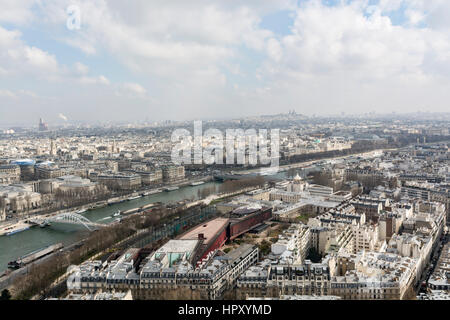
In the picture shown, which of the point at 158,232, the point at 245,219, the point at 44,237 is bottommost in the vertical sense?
the point at 44,237

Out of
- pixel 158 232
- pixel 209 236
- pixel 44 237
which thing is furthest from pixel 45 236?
pixel 209 236

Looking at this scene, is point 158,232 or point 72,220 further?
point 72,220

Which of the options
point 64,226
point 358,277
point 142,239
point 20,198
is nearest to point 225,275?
point 358,277

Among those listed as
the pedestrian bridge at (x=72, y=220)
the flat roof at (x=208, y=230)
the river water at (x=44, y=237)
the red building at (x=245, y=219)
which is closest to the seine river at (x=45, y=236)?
the river water at (x=44, y=237)

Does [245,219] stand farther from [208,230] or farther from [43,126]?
[43,126]

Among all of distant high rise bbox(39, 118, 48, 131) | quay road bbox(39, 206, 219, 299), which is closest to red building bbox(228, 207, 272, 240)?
quay road bbox(39, 206, 219, 299)

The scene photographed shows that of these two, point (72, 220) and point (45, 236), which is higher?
point (72, 220)
